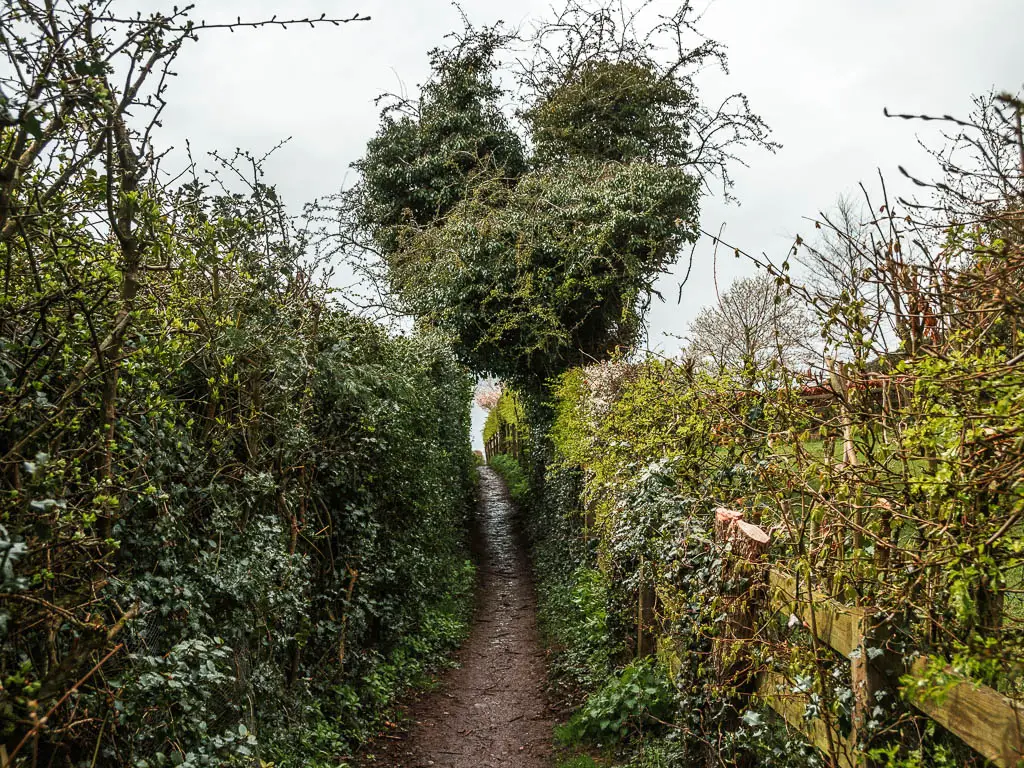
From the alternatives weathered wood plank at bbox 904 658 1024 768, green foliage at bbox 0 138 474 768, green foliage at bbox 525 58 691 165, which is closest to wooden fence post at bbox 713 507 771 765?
weathered wood plank at bbox 904 658 1024 768

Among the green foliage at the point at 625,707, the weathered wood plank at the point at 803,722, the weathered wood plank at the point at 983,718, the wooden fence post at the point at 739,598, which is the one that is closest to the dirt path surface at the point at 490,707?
the green foliage at the point at 625,707

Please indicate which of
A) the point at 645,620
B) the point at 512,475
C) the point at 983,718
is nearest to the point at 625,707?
the point at 645,620

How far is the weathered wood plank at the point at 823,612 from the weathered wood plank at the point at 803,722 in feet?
1.09

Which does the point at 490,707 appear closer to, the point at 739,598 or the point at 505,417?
the point at 739,598

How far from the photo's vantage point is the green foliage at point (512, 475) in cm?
2303

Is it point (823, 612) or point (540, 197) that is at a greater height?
point (540, 197)

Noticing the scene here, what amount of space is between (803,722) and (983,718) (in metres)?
1.22

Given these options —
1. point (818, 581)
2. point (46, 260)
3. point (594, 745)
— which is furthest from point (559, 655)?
point (46, 260)

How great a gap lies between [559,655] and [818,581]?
20.6ft

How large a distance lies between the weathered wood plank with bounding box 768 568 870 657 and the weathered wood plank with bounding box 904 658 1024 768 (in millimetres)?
434

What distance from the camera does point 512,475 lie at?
27.3 meters

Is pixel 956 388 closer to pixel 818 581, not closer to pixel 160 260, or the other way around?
pixel 818 581

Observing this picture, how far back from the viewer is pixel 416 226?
1933cm

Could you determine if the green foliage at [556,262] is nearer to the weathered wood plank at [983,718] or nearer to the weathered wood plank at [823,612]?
the weathered wood plank at [823,612]
